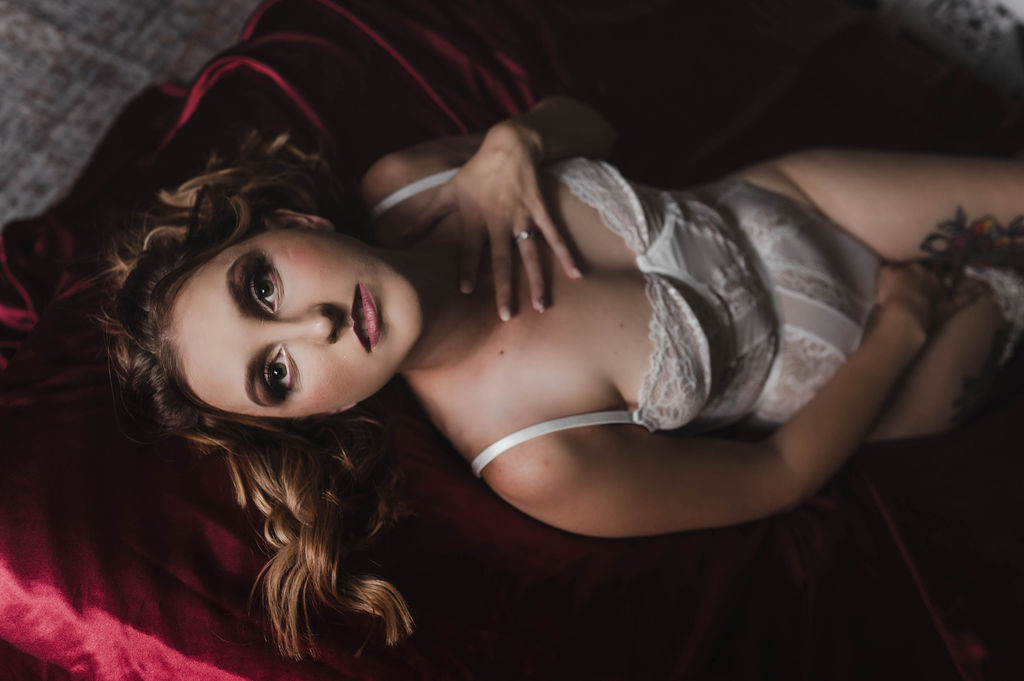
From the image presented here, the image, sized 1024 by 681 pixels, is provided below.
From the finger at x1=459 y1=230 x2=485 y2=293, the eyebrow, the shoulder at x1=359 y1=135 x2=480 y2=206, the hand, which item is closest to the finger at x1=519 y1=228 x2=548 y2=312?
the hand

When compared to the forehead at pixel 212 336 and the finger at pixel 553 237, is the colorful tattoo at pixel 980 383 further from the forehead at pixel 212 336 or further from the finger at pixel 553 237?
the forehead at pixel 212 336

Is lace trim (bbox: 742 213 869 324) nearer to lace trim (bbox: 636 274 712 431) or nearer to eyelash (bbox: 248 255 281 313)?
lace trim (bbox: 636 274 712 431)

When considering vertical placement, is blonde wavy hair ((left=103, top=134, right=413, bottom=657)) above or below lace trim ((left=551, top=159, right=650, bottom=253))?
below

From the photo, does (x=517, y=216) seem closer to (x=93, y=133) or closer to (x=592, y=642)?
(x=592, y=642)

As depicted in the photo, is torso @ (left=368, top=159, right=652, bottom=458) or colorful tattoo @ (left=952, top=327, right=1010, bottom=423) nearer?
torso @ (left=368, top=159, right=652, bottom=458)

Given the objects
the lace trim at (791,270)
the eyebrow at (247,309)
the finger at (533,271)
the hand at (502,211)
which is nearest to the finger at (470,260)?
the hand at (502,211)

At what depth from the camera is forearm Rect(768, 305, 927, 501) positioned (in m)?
1.53

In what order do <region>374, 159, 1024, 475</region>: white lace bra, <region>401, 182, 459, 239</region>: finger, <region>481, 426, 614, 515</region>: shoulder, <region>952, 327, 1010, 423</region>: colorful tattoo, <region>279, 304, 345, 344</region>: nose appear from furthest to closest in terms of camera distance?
<region>952, 327, 1010, 423</region>: colorful tattoo < <region>401, 182, 459, 239</region>: finger < <region>374, 159, 1024, 475</region>: white lace bra < <region>481, 426, 614, 515</region>: shoulder < <region>279, 304, 345, 344</region>: nose

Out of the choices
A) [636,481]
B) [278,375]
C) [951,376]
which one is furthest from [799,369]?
[278,375]

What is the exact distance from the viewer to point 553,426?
1352 millimetres

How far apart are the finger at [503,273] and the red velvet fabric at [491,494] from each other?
378 mm

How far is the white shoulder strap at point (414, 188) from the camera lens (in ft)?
5.32

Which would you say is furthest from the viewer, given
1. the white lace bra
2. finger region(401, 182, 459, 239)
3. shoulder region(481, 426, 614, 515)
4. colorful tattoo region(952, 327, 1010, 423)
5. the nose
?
colorful tattoo region(952, 327, 1010, 423)

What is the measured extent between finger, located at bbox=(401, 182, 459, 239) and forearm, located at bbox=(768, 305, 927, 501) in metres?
0.94
